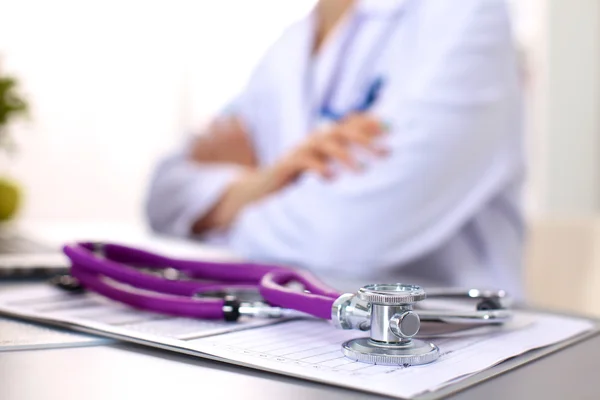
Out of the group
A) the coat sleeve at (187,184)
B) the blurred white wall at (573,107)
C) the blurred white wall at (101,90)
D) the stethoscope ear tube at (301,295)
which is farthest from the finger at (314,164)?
the blurred white wall at (573,107)

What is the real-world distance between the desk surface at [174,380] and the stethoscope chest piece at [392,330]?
0.11ft

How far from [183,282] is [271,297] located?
0.08 meters

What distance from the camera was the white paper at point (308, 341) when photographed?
0.29 metres

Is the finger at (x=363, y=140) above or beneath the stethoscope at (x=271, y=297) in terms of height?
above

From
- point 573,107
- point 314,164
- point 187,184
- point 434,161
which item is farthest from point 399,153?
point 573,107

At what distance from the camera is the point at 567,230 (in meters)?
1.17

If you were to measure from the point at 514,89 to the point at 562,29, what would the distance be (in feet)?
3.30

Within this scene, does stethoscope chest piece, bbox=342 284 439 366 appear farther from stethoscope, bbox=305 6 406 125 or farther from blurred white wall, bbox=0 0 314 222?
blurred white wall, bbox=0 0 314 222

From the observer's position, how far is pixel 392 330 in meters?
0.31

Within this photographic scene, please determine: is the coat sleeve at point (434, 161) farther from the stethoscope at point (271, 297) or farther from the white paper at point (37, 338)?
the white paper at point (37, 338)

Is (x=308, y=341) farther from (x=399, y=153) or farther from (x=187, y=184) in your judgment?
(x=187, y=184)

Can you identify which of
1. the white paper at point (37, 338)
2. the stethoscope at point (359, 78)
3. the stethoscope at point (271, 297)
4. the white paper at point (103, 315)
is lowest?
the white paper at point (37, 338)

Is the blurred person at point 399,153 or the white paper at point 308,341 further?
the blurred person at point 399,153

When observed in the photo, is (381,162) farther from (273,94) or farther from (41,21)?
(41,21)
